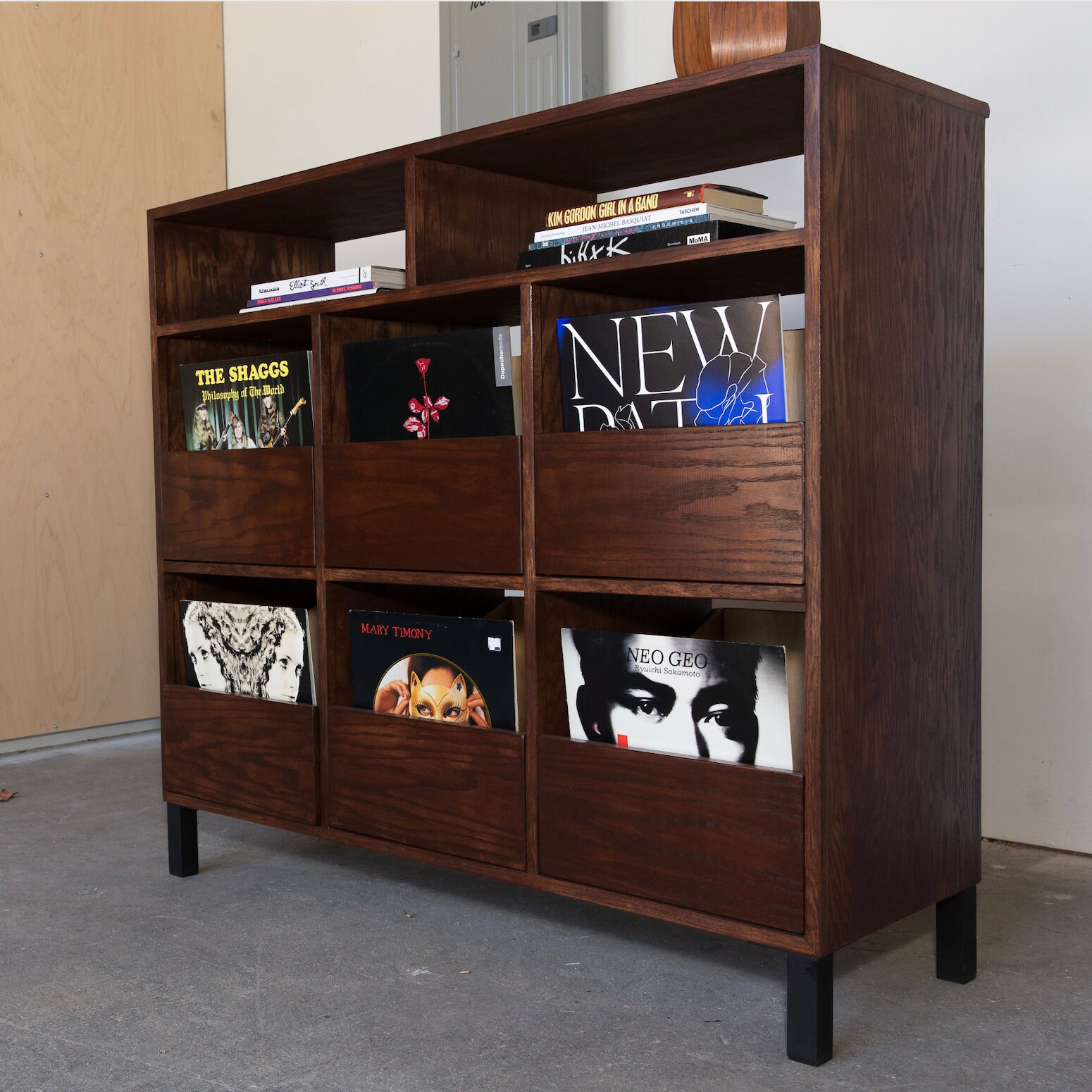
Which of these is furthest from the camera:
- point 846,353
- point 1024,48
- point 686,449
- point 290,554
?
point 1024,48

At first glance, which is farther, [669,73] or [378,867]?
[669,73]

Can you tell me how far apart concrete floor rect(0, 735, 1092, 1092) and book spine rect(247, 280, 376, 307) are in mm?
1138

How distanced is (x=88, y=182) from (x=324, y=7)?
93 cm

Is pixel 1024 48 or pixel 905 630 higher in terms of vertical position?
pixel 1024 48

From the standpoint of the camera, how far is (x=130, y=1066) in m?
→ 1.65

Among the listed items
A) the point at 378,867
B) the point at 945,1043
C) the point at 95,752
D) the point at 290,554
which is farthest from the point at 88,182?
the point at 945,1043

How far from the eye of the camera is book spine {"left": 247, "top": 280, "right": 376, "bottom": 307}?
2195mm

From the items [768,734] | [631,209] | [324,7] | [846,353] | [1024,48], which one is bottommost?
[768,734]

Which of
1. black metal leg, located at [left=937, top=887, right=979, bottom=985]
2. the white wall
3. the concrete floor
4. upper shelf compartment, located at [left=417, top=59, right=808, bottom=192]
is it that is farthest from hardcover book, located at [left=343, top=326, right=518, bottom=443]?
the white wall

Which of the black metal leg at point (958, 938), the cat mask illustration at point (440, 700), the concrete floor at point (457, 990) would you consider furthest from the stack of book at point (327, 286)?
the black metal leg at point (958, 938)

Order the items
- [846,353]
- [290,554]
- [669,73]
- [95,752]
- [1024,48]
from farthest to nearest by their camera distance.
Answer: [95,752] → [669,73] → [1024,48] → [290,554] → [846,353]

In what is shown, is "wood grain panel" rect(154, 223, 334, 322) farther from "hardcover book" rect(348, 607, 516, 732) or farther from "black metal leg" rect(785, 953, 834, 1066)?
"black metal leg" rect(785, 953, 834, 1066)

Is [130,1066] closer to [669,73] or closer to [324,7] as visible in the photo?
[669,73]

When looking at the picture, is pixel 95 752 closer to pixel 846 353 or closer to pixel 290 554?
pixel 290 554
